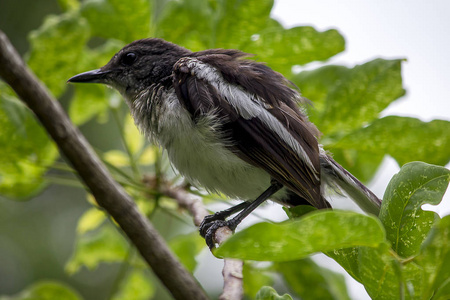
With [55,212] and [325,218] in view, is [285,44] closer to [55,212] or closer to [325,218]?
[325,218]

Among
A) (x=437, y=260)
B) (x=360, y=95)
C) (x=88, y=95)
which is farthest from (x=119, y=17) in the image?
(x=437, y=260)

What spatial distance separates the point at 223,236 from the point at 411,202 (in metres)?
1.02


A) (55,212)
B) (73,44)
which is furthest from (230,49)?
(55,212)

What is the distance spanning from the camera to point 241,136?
2814 mm

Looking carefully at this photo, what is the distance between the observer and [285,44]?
2.87 meters

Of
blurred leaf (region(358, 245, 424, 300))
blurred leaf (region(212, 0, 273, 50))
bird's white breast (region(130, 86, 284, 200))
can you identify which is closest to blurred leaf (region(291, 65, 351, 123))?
blurred leaf (region(212, 0, 273, 50))

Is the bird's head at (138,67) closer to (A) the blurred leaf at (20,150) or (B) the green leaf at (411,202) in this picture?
(A) the blurred leaf at (20,150)

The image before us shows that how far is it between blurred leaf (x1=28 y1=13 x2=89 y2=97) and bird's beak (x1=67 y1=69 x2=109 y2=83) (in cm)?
37

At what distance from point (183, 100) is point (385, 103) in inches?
41.4

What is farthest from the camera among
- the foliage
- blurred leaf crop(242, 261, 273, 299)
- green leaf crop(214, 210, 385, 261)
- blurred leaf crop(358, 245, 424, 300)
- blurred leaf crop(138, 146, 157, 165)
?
blurred leaf crop(138, 146, 157, 165)

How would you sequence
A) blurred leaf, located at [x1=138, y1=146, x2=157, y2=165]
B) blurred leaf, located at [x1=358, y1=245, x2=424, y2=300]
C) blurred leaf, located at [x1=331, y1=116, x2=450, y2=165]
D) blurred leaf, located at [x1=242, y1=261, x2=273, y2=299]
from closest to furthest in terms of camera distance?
blurred leaf, located at [x1=358, y1=245, x2=424, y2=300]
blurred leaf, located at [x1=331, y1=116, x2=450, y2=165]
blurred leaf, located at [x1=242, y1=261, x2=273, y2=299]
blurred leaf, located at [x1=138, y1=146, x2=157, y2=165]

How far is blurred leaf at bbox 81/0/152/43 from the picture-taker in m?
2.96

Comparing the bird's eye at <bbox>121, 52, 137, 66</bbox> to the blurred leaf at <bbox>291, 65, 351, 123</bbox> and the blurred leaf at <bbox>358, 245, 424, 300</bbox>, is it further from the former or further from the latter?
the blurred leaf at <bbox>358, 245, 424, 300</bbox>


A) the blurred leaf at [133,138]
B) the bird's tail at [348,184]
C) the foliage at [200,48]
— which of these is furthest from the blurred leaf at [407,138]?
the blurred leaf at [133,138]
